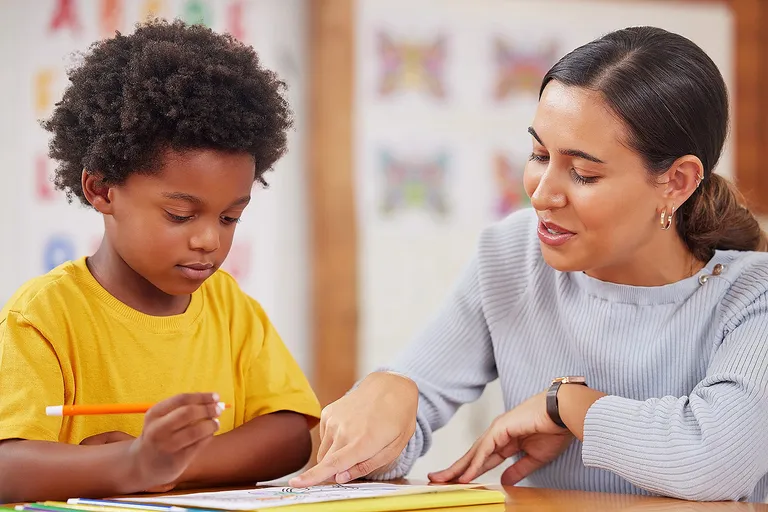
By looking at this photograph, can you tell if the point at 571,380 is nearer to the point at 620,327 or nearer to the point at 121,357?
the point at 620,327

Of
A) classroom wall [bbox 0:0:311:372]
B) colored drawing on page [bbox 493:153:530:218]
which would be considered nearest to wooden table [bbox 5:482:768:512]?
classroom wall [bbox 0:0:311:372]

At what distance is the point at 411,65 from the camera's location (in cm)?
343

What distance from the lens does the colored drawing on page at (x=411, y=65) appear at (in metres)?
3.39

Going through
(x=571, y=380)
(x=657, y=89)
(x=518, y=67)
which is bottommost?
(x=571, y=380)

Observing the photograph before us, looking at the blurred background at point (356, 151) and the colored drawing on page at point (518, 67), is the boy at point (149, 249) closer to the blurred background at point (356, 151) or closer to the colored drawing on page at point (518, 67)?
the blurred background at point (356, 151)

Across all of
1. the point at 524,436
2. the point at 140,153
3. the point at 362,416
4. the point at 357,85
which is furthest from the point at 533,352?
the point at 357,85

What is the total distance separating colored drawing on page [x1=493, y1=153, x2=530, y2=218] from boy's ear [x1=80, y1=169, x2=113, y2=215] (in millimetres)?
2391

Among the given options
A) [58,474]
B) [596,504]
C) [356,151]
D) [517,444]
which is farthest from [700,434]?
[356,151]

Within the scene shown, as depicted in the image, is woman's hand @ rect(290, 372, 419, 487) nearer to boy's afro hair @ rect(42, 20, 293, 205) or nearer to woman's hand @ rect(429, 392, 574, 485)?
woman's hand @ rect(429, 392, 574, 485)

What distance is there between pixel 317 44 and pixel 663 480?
93.7 inches

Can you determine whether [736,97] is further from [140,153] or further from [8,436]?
[8,436]

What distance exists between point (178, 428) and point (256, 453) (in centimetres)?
35

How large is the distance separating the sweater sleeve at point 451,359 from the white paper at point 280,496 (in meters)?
0.32

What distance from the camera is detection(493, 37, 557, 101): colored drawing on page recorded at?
3.54 meters
